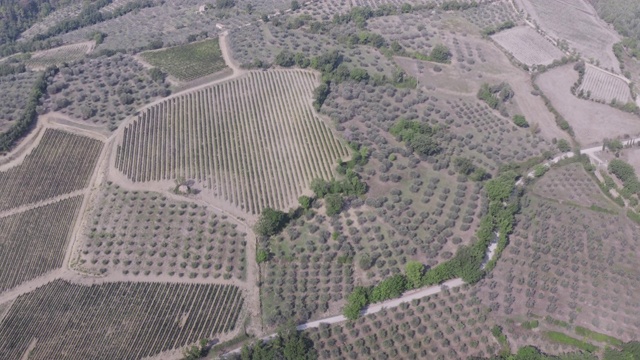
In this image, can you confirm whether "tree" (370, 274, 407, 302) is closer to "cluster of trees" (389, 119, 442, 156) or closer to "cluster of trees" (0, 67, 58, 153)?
"cluster of trees" (389, 119, 442, 156)

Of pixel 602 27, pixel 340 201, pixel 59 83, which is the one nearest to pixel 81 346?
pixel 340 201

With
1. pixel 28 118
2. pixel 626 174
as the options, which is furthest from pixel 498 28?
pixel 28 118

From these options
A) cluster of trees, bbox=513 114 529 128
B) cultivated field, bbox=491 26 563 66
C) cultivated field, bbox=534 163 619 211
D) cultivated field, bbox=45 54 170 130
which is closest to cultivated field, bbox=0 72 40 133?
cultivated field, bbox=45 54 170 130

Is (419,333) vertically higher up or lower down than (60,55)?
lower down

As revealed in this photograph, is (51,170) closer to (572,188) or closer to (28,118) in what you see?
(28,118)

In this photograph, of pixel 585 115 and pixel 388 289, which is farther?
pixel 585 115
